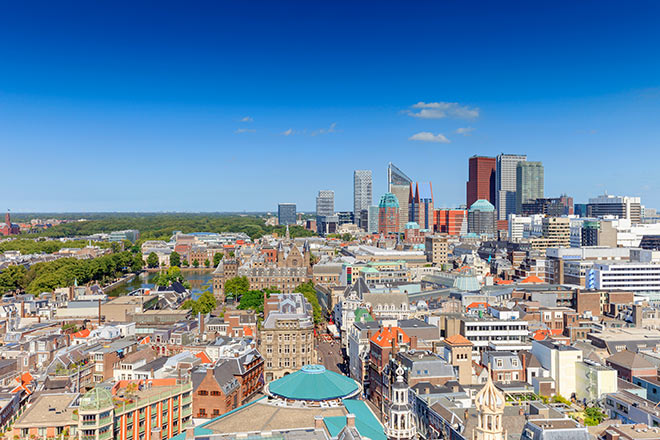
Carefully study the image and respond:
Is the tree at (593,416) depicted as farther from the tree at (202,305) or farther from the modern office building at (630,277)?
the tree at (202,305)

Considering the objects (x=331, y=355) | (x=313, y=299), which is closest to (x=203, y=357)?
(x=331, y=355)

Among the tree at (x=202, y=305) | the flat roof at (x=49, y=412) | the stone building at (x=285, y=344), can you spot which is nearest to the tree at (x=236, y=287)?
the tree at (x=202, y=305)

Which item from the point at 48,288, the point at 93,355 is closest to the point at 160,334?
the point at 93,355

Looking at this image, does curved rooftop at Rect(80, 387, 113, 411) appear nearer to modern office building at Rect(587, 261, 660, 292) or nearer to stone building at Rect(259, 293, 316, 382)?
stone building at Rect(259, 293, 316, 382)

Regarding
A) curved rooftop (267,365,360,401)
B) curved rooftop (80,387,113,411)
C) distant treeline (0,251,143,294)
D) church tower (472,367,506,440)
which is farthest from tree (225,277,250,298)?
church tower (472,367,506,440)

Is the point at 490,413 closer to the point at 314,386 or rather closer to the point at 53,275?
the point at 314,386
